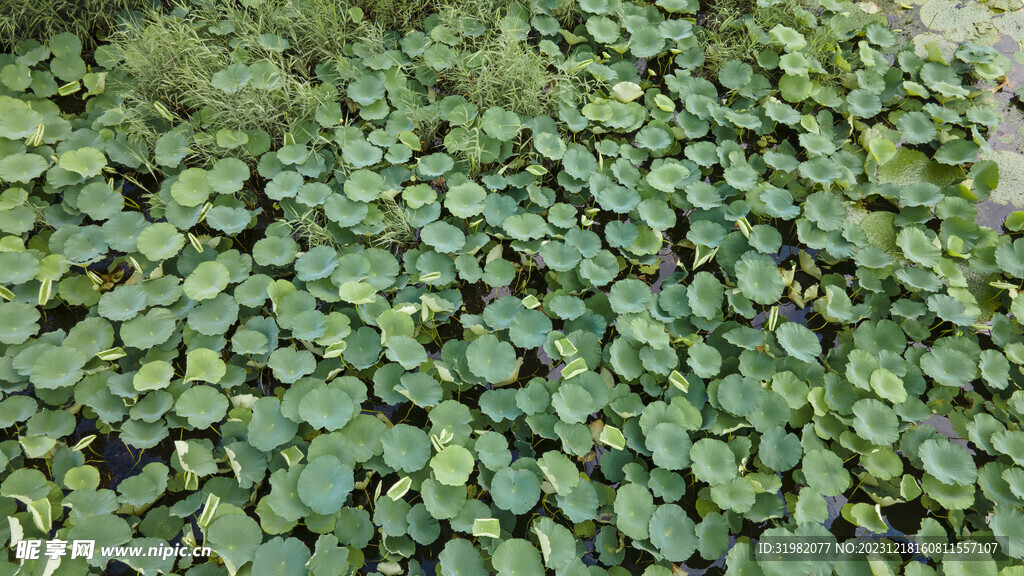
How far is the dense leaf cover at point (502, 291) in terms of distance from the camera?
1.98 meters

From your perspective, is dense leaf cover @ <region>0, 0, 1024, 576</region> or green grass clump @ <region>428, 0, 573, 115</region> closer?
dense leaf cover @ <region>0, 0, 1024, 576</region>

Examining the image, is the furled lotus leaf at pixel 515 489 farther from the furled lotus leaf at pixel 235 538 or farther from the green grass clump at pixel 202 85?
the green grass clump at pixel 202 85

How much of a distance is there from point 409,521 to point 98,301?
5.03ft

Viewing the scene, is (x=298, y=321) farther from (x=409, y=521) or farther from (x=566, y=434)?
(x=566, y=434)

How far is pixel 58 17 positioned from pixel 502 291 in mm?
2835

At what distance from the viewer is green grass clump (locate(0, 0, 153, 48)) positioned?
3.11 m

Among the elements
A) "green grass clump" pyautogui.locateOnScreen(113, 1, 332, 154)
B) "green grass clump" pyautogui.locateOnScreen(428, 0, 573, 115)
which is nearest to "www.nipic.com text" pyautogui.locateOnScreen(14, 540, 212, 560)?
"green grass clump" pyautogui.locateOnScreen(113, 1, 332, 154)

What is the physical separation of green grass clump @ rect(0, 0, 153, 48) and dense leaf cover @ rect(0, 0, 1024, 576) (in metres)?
0.14

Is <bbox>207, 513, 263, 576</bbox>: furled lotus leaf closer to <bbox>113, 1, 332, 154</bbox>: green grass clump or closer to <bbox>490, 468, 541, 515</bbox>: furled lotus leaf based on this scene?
<bbox>490, 468, 541, 515</bbox>: furled lotus leaf

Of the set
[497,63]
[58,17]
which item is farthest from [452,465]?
[58,17]

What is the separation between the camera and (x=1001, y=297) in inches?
98.0

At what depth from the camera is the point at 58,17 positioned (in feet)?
10.3

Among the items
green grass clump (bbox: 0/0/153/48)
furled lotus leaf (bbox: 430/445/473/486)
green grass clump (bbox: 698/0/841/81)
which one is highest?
green grass clump (bbox: 0/0/153/48)

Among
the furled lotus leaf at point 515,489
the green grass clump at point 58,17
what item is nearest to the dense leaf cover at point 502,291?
the furled lotus leaf at point 515,489
